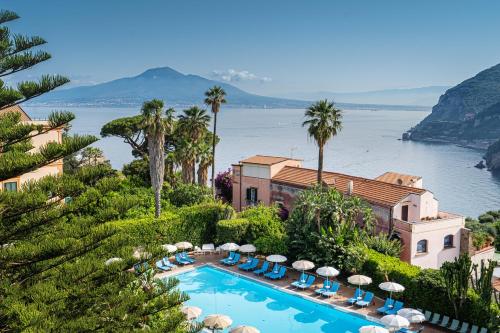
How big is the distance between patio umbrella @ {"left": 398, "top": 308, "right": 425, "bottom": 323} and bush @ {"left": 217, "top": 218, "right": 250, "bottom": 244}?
9.80 meters

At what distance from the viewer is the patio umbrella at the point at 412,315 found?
53.5 ft

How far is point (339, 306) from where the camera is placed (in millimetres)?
18641

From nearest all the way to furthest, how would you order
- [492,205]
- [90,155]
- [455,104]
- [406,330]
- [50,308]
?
1. [50,308]
2. [406,330]
3. [90,155]
4. [492,205]
5. [455,104]

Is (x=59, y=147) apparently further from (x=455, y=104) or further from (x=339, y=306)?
(x=455, y=104)

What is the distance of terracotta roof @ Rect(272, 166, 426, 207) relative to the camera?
81.7 feet

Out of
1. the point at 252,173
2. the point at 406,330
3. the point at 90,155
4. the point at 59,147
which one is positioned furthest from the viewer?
the point at 90,155

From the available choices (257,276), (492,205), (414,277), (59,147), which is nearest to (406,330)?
(414,277)

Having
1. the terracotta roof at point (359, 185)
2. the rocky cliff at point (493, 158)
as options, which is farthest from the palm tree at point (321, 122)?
the rocky cliff at point (493, 158)

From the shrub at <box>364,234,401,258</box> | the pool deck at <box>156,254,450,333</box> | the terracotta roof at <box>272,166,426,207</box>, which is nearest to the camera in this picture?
the pool deck at <box>156,254,450,333</box>

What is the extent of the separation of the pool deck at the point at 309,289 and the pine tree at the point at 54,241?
10.9 meters

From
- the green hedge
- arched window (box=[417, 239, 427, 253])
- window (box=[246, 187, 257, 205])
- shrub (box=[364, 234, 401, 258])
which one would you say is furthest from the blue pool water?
window (box=[246, 187, 257, 205])

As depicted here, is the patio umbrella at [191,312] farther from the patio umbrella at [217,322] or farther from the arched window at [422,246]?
the arched window at [422,246]

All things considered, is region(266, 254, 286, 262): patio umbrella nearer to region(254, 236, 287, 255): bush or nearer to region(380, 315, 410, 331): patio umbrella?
region(254, 236, 287, 255): bush

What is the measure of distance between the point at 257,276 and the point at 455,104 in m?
164
